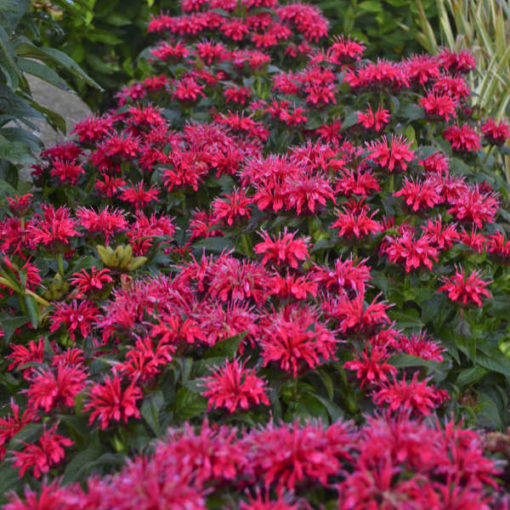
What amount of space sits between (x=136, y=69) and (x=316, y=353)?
10.4 feet

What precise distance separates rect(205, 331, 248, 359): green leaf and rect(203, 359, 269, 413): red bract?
0.09 meters

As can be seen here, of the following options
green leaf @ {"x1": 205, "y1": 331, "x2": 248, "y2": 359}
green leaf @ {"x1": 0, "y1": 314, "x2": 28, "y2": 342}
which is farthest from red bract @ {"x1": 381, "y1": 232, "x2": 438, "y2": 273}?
green leaf @ {"x1": 0, "y1": 314, "x2": 28, "y2": 342}

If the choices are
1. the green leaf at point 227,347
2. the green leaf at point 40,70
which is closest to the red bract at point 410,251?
the green leaf at point 227,347

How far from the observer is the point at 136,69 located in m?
3.95

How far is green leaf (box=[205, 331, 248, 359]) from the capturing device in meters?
1.27

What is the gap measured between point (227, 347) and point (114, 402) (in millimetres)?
265

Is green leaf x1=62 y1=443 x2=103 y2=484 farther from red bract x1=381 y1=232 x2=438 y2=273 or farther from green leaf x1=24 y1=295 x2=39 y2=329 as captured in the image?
red bract x1=381 y1=232 x2=438 y2=273

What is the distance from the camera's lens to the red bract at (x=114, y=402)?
1.13 meters

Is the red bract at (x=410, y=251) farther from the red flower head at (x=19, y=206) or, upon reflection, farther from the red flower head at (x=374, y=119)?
the red flower head at (x=19, y=206)

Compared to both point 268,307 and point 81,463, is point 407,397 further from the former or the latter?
point 81,463

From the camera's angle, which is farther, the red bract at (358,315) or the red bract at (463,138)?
the red bract at (463,138)

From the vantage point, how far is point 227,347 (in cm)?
129

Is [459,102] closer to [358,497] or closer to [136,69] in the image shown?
[358,497]

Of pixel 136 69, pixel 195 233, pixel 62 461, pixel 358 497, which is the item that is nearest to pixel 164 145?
pixel 195 233
